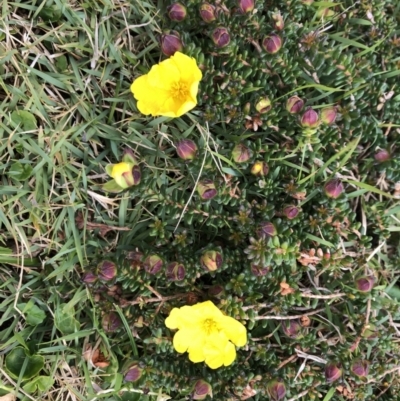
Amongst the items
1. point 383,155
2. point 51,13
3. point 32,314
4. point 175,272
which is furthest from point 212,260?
point 51,13

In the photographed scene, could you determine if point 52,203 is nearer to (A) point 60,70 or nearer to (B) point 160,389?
(A) point 60,70

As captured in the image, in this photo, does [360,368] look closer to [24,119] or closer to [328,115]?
[328,115]

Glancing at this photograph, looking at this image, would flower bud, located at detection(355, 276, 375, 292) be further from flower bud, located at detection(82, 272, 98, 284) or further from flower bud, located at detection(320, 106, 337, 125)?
flower bud, located at detection(82, 272, 98, 284)

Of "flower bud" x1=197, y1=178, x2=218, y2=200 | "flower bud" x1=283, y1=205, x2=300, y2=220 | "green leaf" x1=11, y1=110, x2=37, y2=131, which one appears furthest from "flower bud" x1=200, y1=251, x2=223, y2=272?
"green leaf" x1=11, y1=110, x2=37, y2=131

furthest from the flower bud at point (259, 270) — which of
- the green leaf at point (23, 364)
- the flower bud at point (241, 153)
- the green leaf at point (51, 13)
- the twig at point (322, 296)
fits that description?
the green leaf at point (51, 13)

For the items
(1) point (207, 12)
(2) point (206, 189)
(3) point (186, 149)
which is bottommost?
(2) point (206, 189)

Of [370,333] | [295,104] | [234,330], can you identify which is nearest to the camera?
[234,330]
